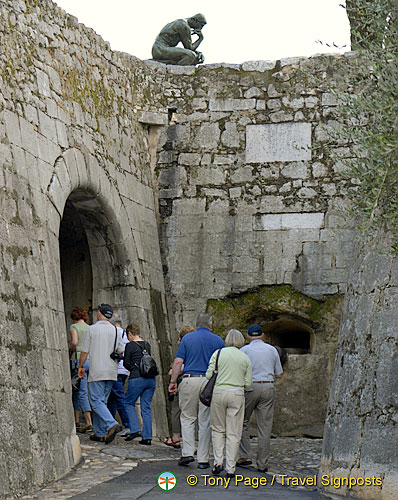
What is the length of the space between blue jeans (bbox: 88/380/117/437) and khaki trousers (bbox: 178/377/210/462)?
117cm

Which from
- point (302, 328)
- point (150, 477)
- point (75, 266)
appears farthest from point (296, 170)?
point (150, 477)

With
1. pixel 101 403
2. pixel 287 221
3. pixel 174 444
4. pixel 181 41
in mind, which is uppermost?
pixel 181 41

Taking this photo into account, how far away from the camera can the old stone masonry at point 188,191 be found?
30.9 feet

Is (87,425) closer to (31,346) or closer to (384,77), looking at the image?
(31,346)

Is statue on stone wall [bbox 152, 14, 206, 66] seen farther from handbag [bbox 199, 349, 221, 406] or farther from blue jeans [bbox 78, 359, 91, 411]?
handbag [bbox 199, 349, 221, 406]

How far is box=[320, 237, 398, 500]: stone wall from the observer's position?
6855 mm

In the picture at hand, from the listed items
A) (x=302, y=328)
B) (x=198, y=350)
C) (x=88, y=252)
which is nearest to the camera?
(x=198, y=350)

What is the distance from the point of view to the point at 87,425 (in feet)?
32.1

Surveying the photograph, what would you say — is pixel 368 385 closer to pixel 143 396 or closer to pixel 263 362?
pixel 263 362

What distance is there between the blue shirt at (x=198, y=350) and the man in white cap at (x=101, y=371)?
3.61 ft

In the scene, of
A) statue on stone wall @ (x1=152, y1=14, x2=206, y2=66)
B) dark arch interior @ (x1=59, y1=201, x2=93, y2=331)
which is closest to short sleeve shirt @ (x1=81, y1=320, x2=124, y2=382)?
dark arch interior @ (x1=59, y1=201, x2=93, y2=331)

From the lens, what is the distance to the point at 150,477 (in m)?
7.48

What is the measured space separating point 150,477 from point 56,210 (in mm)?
2987

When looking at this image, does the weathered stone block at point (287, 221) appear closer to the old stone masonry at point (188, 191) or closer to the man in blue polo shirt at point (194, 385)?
the old stone masonry at point (188, 191)
